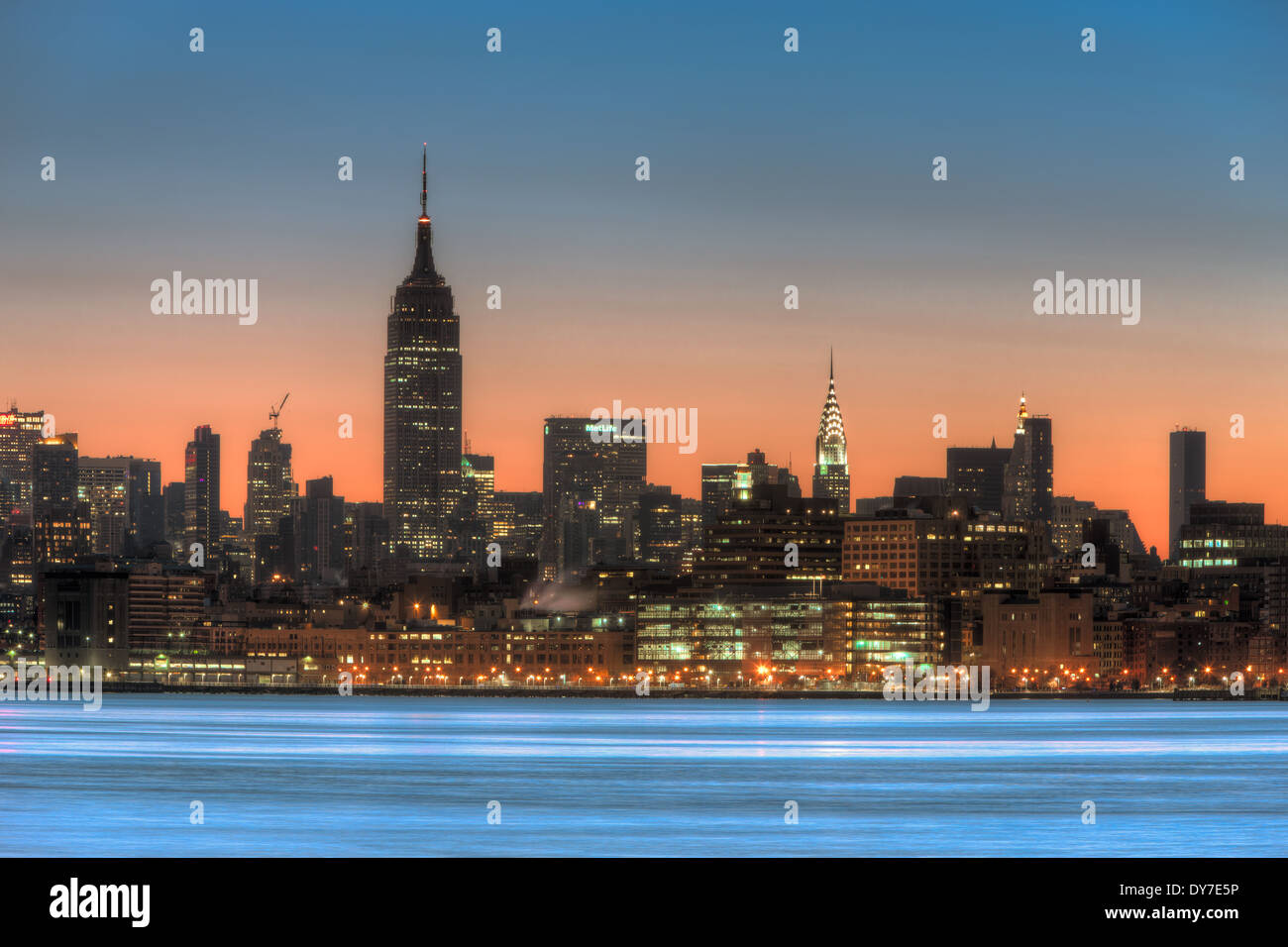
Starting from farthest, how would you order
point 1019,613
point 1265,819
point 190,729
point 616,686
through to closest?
point 1019,613, point 616,686, point 190,729, point 1265,819

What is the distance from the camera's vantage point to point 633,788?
199 ft

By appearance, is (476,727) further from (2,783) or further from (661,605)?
(661,605)

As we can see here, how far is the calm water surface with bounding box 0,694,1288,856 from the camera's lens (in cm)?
4294

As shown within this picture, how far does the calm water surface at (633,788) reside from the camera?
1690 inches

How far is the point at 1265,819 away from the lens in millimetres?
52438
